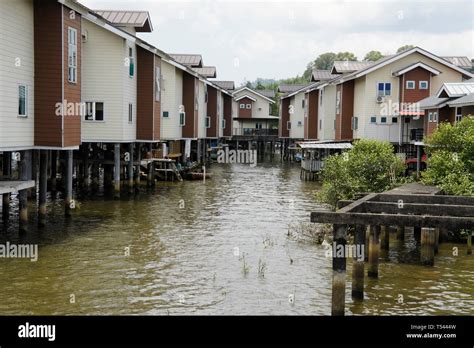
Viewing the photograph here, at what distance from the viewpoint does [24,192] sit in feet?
74.9

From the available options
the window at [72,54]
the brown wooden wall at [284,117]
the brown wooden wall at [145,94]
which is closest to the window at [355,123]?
the brown wooden wall at [145,94]

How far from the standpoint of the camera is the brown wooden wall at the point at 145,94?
36.4 meters

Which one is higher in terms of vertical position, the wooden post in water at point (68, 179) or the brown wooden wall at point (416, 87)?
the brown wooden wall at point (416, 87)

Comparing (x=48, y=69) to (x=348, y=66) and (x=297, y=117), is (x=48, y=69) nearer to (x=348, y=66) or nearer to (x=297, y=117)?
(x=348, y=66)

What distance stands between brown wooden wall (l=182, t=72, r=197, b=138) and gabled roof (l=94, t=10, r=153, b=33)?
10.9 metres

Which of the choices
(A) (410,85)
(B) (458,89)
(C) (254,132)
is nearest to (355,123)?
(A) (410,85)

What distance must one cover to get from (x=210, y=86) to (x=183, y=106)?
1634cm

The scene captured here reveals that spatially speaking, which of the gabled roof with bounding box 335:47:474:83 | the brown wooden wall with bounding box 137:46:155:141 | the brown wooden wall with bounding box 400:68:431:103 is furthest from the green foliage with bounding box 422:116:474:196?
the gabled roof with bounding box 335:47:474:83

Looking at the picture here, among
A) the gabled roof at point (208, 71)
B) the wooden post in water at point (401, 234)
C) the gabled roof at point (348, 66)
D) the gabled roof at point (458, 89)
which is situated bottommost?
the wooden post in water at point (401, 234)

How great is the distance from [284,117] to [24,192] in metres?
66.6

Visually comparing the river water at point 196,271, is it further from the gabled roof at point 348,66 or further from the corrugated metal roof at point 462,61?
the corrugated metal roof at point 462,61

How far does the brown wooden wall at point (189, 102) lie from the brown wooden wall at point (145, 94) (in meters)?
13.9

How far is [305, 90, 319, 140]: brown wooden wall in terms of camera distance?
214ft
